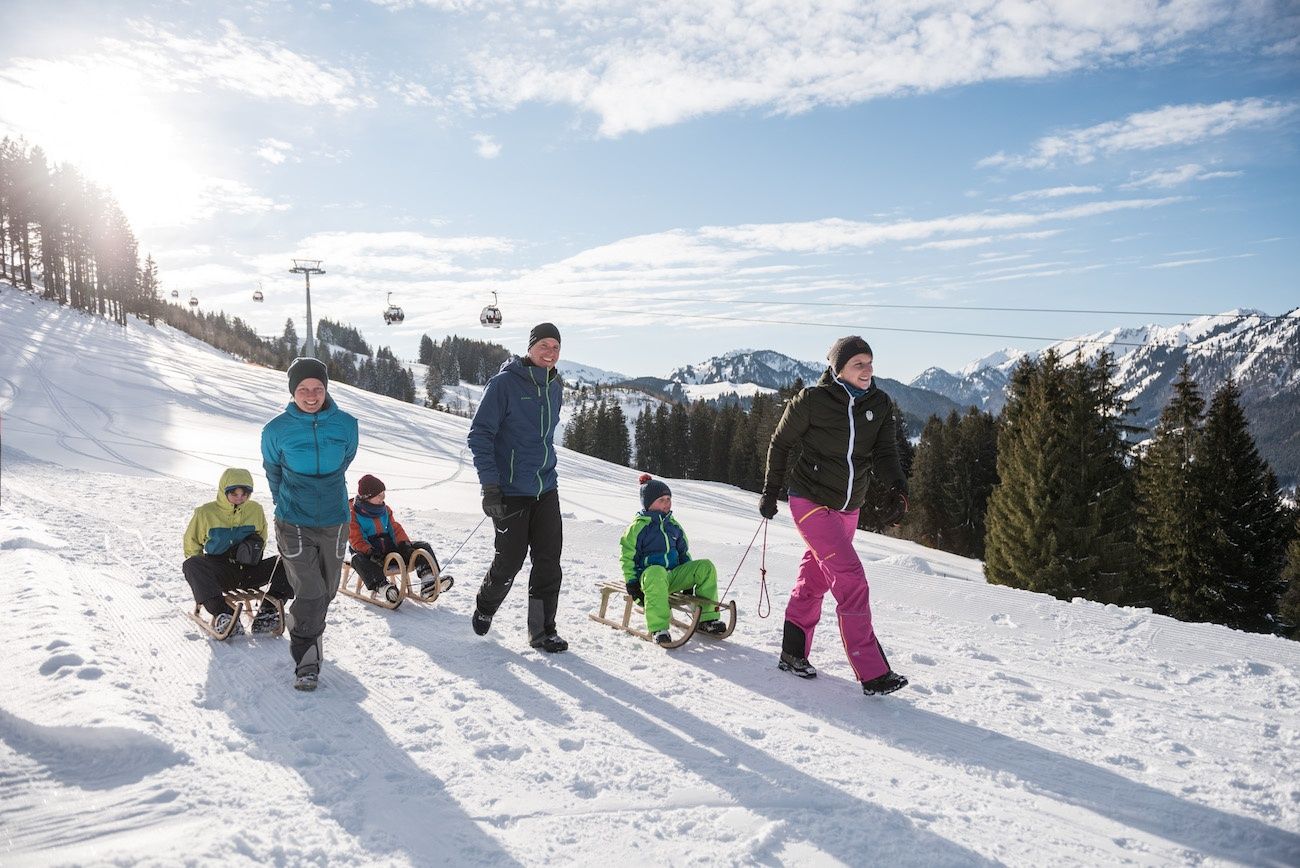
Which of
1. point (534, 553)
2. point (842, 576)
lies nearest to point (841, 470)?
point (842, 576)

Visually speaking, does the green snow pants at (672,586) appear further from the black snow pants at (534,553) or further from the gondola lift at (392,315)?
the gondola lift at (392,315)

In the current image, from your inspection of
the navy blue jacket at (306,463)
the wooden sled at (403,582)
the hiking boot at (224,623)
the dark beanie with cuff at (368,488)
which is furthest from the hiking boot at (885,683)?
the dark beanie with cuff at (368,488)

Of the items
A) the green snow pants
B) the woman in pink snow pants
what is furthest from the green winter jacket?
the woman in pink snow pants

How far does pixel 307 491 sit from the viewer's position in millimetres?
4621

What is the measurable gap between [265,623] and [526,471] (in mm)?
2360

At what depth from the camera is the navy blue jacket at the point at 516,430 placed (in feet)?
16.8

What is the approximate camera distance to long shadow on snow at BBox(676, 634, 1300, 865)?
304 centimetres

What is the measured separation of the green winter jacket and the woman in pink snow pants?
13.8ft

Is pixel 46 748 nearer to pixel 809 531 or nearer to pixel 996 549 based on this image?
pixel 809 531

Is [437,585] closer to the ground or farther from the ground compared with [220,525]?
closer to the ground

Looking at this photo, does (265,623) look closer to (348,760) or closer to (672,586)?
(348,760)

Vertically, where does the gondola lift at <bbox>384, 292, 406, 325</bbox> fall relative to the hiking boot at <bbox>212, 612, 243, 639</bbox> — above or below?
above

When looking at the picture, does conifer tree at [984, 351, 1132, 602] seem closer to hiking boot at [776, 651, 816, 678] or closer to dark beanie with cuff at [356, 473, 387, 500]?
hiking boot at [776, 651, 816, 678]

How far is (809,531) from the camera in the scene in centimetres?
471
